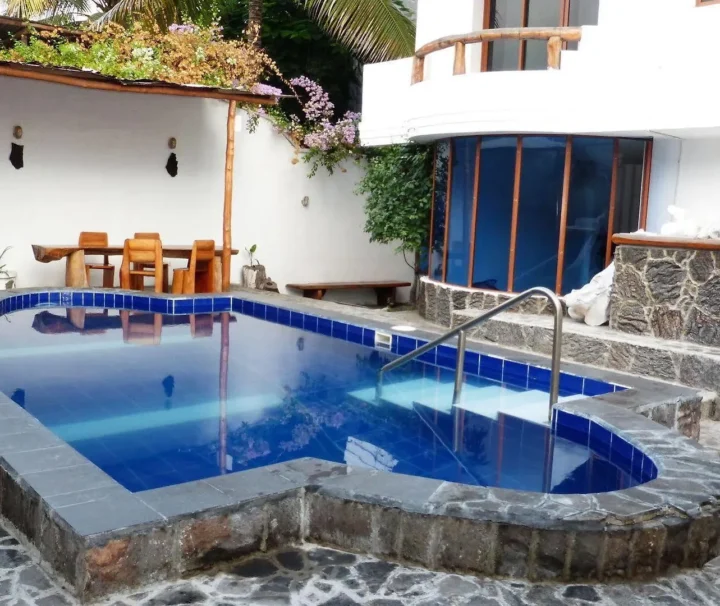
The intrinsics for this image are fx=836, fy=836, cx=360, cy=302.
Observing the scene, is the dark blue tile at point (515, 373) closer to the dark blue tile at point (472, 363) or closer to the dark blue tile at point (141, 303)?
the dark blue tile at point (472, 363)

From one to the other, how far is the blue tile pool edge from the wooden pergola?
3.90 feet

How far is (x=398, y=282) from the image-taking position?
17.1 metres

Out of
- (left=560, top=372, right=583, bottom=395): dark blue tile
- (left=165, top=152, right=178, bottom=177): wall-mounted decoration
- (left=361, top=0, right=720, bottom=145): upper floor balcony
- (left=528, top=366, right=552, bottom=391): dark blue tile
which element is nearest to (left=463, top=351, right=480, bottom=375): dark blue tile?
Result: (left=528, top=366, right=552, bottom=391): dark blue tile

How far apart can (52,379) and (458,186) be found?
656 cm

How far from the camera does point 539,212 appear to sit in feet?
37.1

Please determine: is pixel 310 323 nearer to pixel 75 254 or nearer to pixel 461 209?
pixel 461 209

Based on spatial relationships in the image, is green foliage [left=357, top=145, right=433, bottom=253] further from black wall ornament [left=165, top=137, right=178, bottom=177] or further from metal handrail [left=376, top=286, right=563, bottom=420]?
metal handrail [left=376, top=286, right=563, bottom=420]

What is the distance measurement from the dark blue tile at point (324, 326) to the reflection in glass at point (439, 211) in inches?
85.8

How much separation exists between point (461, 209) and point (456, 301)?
1.36m

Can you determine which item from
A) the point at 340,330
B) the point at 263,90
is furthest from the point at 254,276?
the point at 340,330

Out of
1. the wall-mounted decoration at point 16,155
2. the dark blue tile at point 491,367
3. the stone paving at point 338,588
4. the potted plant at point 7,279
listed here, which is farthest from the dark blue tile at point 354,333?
the stone paving at point 338,588

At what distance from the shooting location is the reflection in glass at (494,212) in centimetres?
1150

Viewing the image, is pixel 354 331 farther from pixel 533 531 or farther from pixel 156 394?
pixel 533 531

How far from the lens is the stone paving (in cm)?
370
